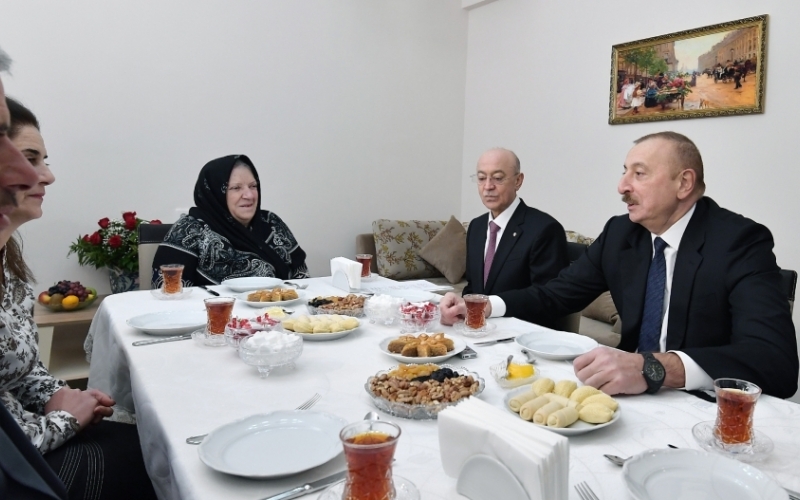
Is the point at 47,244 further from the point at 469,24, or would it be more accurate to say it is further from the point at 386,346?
the point at 469,24

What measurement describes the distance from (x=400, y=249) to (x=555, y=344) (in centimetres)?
302

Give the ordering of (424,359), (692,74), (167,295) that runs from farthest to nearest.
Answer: (692,74) < (167,295) < (424,359)

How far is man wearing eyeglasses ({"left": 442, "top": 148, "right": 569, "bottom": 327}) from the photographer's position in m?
2.63

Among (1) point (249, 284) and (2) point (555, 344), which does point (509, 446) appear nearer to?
(2) point (555, 344)

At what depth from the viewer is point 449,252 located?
4500 millimetres

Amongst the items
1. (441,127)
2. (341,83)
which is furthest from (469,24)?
(341,83)

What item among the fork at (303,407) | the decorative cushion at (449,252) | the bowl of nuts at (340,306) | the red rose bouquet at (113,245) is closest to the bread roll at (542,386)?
the fork at (303,407)

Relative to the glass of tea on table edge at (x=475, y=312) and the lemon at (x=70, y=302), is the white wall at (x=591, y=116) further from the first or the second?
the lemon at (x=70, y=302)

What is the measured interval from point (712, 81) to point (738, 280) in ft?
7.55

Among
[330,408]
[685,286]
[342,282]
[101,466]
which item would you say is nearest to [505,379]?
[330,408]

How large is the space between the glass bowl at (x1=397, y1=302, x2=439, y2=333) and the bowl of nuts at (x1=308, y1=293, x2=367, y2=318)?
0.71 ft

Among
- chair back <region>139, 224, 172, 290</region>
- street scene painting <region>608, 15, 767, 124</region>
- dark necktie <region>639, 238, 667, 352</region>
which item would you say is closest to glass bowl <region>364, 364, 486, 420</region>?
dark necktie <region>639, 238, 667, 352</region>

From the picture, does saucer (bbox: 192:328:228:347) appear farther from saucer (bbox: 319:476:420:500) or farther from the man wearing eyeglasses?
the man wearing eyeglasses

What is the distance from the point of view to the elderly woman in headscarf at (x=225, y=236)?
9.40 ft
